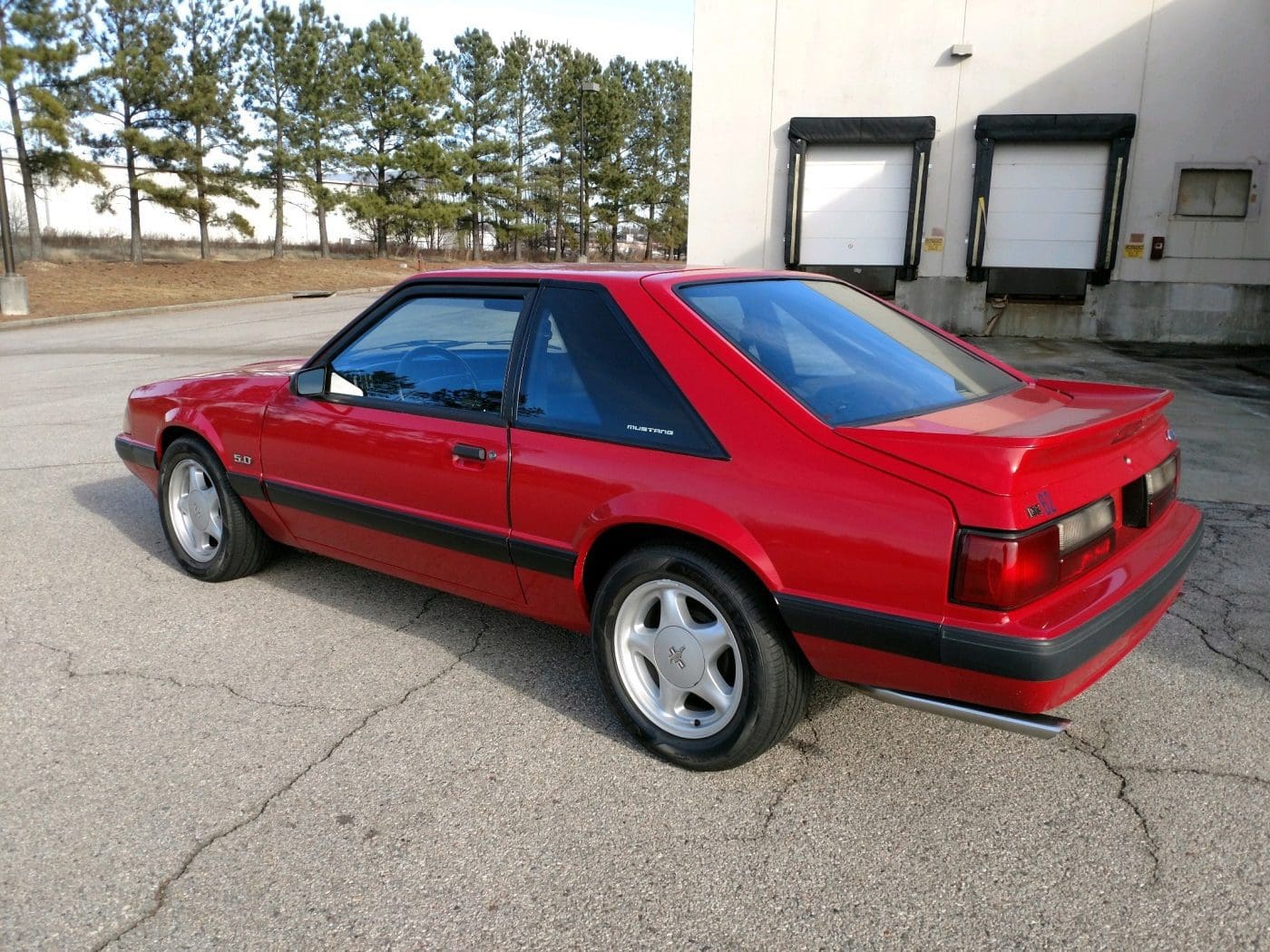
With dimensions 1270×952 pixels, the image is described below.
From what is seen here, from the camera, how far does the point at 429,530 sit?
11.6ft

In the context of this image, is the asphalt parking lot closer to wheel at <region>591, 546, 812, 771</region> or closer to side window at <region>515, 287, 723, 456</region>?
wheel at <region>591, 546, 812, 771</region>

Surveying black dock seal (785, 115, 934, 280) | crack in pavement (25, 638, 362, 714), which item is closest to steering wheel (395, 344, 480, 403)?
crack in pavement (25, 638, 362, 714)

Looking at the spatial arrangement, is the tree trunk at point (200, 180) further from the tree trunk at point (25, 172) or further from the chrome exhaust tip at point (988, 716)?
the chrome exhaust tip at point (988, 716)

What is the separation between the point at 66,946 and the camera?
87.7 inches

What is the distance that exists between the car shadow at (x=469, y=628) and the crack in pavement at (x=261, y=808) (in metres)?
0.15

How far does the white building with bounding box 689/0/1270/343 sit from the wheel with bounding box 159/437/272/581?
46.9 ft

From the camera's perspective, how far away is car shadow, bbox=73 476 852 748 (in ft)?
11.3

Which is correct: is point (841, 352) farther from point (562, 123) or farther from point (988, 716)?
point (562, 123)

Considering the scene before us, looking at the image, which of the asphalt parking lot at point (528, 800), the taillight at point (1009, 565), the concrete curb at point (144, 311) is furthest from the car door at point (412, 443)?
the concrete curb at point (144, 311)

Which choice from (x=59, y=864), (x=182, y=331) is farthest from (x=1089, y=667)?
(x=182, y=331)

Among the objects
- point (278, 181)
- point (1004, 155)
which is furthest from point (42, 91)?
point (1004, 155)

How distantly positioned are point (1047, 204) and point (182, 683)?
54.4 feet

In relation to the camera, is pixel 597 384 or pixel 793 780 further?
pixel 597 384

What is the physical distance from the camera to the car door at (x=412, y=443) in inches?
133
